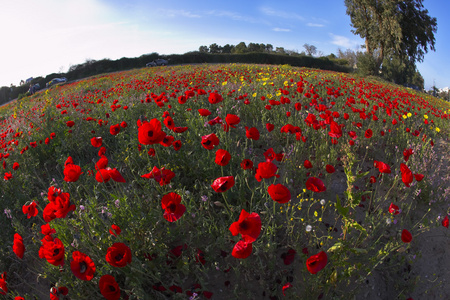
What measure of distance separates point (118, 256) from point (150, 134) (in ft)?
2.98

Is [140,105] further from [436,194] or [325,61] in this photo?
[325,61]

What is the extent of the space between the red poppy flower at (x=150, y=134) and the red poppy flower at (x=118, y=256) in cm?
81

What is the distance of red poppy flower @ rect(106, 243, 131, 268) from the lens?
4.54 ft

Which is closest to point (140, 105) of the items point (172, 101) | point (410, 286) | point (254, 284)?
point (172, 101)

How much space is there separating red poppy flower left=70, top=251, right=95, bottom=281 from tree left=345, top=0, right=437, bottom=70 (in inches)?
1119

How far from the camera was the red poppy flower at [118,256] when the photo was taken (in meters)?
1.38

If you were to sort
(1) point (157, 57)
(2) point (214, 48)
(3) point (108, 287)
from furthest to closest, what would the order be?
(2) point (214, 48)
(1) point (157, 57)
(3) point (108, 287)

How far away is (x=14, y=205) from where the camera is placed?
3.29 m

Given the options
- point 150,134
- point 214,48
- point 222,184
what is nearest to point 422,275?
point 222,184

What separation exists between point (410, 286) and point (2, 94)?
4459 centimetres

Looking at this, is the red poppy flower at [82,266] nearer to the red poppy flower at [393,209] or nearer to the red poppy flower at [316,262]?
the red poppy flower at [316,262]

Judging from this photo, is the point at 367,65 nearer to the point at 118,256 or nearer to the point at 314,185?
the point at 314,185

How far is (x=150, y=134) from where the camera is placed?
6.43ft

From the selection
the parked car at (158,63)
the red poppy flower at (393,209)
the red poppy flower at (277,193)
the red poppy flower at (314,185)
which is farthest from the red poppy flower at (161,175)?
the parked car at (158,63)
